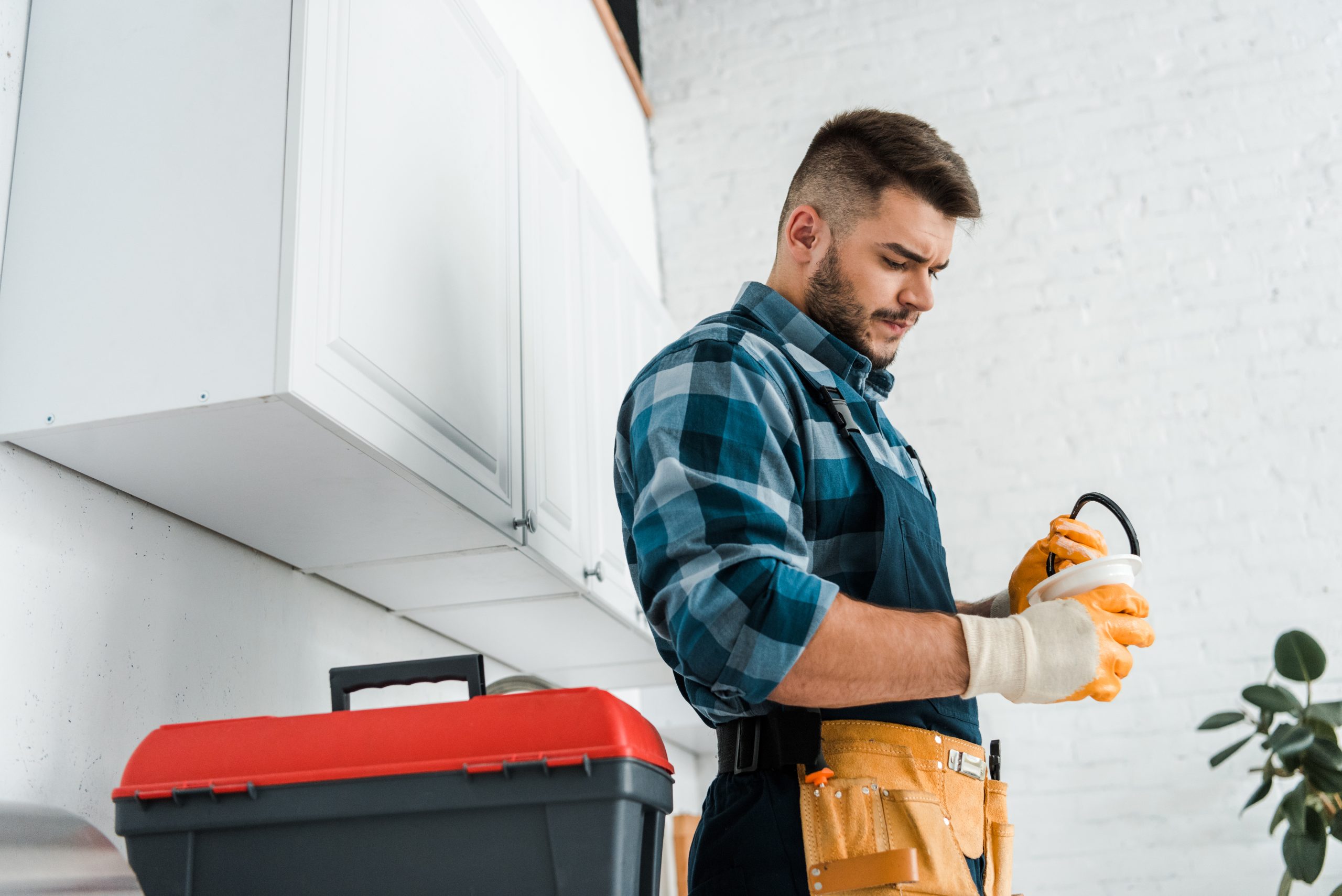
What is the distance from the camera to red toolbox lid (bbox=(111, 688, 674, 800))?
3.24ft

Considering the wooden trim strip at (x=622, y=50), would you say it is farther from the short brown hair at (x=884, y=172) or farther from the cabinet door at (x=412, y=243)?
the short brown hair at (x=884, y=172)

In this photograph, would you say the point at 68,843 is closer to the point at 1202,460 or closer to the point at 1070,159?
the point at 1202,460

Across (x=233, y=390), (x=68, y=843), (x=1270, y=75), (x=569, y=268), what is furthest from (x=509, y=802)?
(x=1270, y=75)

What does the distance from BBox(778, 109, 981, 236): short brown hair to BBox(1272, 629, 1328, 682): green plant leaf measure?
171cm

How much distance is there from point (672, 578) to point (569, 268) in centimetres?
120

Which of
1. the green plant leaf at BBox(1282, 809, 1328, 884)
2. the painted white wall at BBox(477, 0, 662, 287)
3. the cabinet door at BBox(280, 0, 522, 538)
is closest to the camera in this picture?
the cabinet door at BBox(280, 0, 522, 538)

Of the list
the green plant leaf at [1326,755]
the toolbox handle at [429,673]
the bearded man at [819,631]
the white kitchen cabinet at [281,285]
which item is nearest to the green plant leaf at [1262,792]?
the green plant leaf at [1326,755]

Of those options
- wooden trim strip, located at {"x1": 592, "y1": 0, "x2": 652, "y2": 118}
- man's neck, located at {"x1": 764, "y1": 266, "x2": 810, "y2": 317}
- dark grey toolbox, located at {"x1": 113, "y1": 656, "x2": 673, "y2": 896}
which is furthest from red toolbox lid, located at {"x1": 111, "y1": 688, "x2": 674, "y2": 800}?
wooden trim strip, located at {"x1": 592, "y1": 0, "x2": 652, "y2": 118}

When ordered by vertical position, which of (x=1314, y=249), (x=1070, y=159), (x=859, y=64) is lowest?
(x=1314, y=249)

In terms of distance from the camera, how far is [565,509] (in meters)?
1.90

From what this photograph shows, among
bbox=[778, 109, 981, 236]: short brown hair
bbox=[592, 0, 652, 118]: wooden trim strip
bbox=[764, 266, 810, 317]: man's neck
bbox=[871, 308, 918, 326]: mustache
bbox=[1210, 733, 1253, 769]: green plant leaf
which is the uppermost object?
bbox=[592, 0, 652, 118]: wooden trim strip

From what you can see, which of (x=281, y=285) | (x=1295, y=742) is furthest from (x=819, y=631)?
(x=1295, y=742)

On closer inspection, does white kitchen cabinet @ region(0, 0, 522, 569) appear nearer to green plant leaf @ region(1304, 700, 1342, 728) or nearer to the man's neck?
the man's neck

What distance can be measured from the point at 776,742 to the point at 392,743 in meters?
0.38
